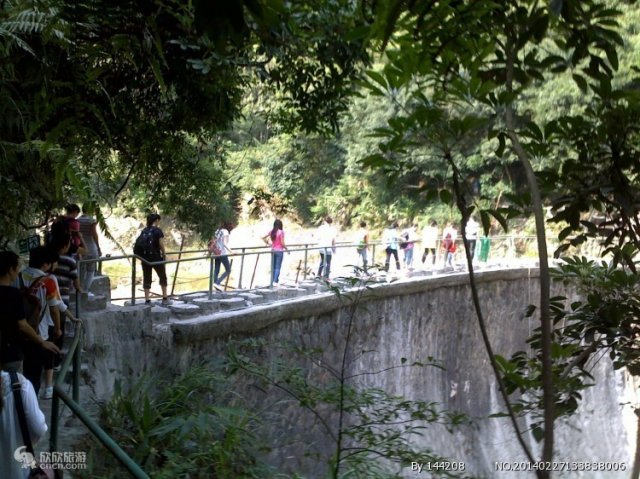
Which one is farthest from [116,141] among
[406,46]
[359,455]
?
[406,46]

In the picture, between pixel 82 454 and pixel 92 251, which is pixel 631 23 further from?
pixel 82 454

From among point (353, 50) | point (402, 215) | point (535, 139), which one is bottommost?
point (535, 139)

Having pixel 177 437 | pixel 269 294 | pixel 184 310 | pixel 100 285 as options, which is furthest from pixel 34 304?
pixel 269 294

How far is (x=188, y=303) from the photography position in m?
8.23

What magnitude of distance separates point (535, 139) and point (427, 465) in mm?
2825

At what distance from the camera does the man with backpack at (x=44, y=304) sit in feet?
15.9

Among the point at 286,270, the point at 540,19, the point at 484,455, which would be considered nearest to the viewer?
the point at 540,19

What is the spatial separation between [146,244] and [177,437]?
13.9 ft

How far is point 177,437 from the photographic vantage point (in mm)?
4797

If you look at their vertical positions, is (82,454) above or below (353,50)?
below

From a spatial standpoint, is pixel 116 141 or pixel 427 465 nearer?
pixel 427 465

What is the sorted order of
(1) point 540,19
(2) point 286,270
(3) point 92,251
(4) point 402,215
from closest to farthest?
(1) point 540,19
(3) point 92,251
(2) point 286,270
(4) point 402,215

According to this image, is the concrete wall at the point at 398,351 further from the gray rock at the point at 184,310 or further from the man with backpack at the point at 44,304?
the man with backpack at the point at 44,304

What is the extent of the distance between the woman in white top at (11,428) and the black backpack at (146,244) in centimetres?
575
